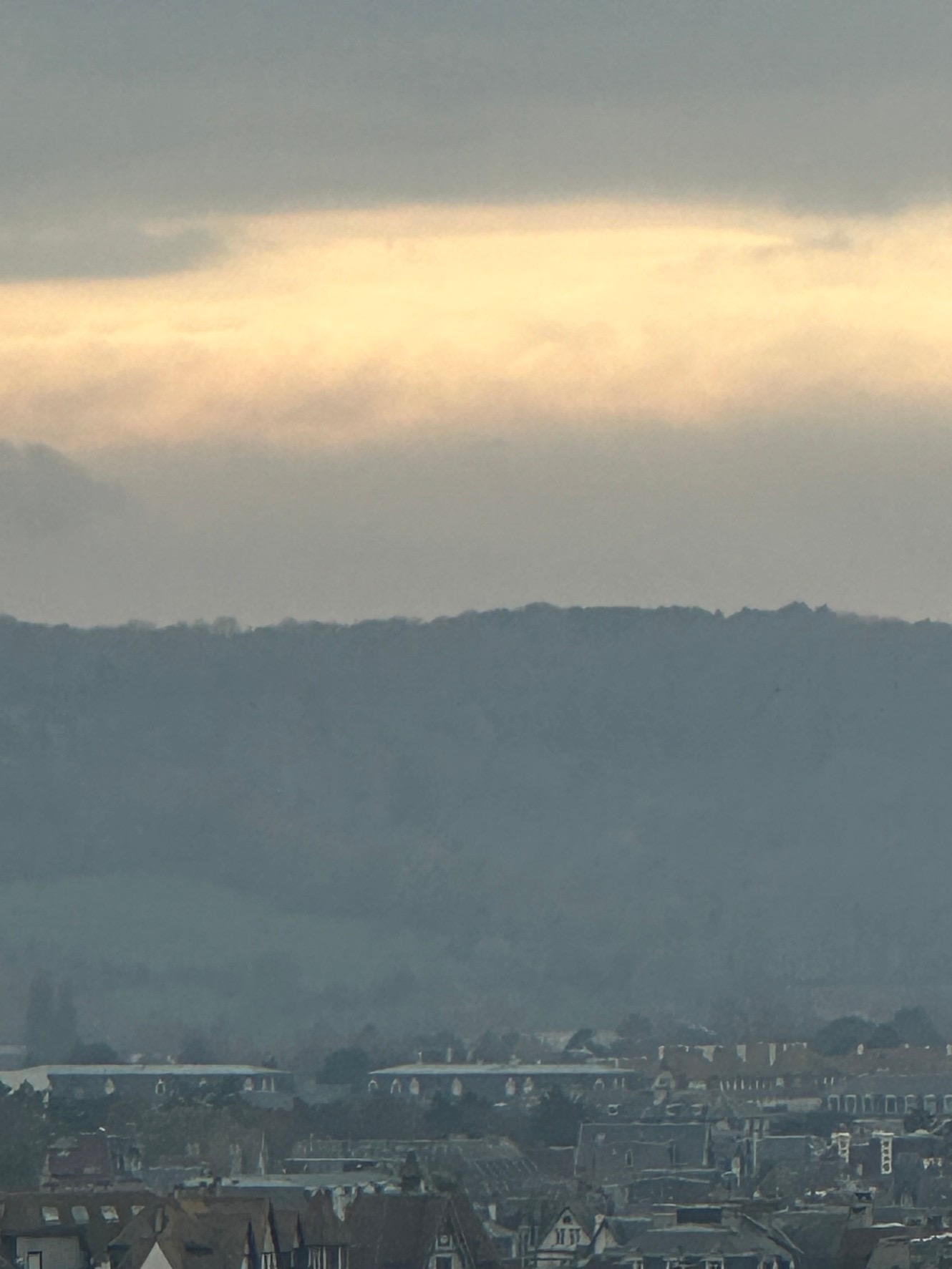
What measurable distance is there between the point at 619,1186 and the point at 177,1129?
27.6 metres

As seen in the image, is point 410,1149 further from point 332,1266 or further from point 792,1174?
point 332,1266

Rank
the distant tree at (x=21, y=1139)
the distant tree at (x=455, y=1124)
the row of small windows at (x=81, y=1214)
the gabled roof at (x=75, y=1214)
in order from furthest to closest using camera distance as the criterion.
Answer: the distant tree at (x=455, y=1124) < the distant tree at (x=21, y=1139) < the row of small windows at (x=81, y=1214) < the gabled roof at (x=75, y=1214)

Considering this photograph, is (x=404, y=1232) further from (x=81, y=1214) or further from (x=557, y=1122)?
(x=557, y=1122)

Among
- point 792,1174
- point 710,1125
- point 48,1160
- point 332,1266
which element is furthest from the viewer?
point 710,1125

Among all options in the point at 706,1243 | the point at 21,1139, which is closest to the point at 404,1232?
the point at 706,1243

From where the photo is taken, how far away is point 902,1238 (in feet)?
359

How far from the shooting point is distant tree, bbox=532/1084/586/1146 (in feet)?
605

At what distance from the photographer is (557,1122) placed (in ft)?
619

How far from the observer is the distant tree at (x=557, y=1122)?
18450cm

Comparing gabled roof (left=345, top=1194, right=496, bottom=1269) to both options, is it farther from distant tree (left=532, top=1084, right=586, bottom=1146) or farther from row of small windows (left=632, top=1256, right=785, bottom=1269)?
distant tree (left=532, top=1084, right=586, bottom=1146)

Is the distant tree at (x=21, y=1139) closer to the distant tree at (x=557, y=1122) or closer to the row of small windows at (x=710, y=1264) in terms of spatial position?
the distant tree at (x=557, y=1122)

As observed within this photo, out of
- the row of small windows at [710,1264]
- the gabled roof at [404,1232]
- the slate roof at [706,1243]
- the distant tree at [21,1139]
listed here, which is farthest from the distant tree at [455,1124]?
the gabled roof at [404,1232]

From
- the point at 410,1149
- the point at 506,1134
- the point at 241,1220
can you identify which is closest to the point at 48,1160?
the point at 410,1149

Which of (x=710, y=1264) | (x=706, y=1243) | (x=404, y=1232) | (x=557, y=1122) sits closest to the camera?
(x=404, y=1232)
